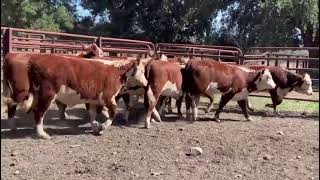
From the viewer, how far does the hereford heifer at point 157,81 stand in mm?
8414

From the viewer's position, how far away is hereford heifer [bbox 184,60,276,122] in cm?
898

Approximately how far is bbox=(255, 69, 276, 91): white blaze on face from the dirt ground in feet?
4.09

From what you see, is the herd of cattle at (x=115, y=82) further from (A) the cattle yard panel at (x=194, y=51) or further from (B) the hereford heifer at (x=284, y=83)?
(A) the cattle yard panel at (x=194, y=51)

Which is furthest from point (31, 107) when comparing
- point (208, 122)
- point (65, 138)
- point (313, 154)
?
point (313, 154)

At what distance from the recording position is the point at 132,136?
24.6 ft

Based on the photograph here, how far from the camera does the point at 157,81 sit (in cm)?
850

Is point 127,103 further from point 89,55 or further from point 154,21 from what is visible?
point 154,21

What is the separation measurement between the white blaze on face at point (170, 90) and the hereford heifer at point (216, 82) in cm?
25

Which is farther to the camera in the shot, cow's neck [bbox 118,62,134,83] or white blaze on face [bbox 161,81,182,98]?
white blaze on face [bbox 161,81,182,98]

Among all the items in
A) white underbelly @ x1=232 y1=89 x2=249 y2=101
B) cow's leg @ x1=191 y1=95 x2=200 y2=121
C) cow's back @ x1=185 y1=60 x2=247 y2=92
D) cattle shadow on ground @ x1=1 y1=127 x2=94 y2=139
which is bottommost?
cattle shadow on ground @ x1=1 y1=127 x2=94 y2=139

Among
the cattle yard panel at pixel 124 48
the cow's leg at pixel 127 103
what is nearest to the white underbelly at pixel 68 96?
the cow's leg at pixel 127 103

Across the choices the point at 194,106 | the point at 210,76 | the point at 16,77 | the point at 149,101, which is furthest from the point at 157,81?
the point at 16,77

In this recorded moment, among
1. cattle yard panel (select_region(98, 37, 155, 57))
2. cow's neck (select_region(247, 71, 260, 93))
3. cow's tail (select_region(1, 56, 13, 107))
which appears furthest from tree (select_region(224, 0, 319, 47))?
cow's tail (select_region(1, 56, 13, 107))

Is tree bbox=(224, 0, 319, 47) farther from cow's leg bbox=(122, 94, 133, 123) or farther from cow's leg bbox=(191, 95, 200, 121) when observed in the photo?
cow's leg bbox=(122, 94, 133, 123)
